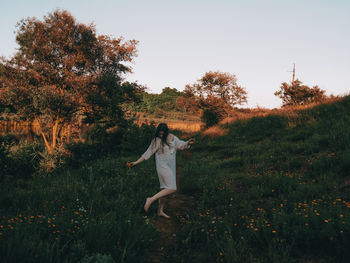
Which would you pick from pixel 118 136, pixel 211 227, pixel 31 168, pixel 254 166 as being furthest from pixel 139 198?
pixel 118 136

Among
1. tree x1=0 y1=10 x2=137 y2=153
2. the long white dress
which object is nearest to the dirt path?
the long white dress

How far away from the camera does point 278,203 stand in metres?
4.98

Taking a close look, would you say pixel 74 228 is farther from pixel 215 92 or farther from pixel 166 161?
pixel 215 92

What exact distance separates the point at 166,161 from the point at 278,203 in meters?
2.48

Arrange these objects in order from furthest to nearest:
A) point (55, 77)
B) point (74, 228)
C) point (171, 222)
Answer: point (55, 77) → point (171, 222) → point (74, 228)

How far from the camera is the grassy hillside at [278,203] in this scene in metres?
3.43

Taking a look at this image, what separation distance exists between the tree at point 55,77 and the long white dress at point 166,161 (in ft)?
29.9

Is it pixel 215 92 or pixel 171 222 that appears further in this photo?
pixel 215 92

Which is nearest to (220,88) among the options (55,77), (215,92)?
(215,92)

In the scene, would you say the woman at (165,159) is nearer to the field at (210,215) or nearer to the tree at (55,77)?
the field at (210,215)

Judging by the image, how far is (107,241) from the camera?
3.52 m

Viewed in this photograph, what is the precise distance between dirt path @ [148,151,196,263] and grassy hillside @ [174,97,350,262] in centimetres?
23

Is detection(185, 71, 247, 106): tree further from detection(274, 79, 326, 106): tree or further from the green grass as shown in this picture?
the green grass

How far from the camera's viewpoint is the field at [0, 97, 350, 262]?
10.8ft
